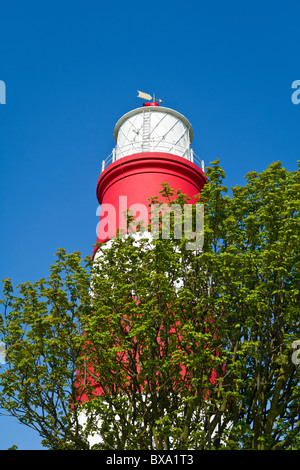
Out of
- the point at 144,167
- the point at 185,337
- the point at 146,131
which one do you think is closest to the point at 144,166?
the point at 144,167

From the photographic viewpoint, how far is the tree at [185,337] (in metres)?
11.2

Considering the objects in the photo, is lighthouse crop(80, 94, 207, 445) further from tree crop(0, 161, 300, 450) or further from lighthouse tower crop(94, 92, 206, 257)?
tree crop(0, 161, 300, 450)

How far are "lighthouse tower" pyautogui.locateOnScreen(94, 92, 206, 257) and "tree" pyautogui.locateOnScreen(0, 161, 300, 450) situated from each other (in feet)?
19.2

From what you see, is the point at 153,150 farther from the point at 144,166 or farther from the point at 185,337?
the point at 185,337

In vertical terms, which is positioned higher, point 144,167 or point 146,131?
point 146,131

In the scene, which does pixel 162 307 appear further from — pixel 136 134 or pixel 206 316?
pixel 136 134

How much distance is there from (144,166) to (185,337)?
10478 millimetres

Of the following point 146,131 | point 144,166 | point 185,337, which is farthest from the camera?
point 146,131

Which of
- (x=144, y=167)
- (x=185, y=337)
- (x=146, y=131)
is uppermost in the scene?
(x=146, y=131)

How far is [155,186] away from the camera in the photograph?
64.7 ft

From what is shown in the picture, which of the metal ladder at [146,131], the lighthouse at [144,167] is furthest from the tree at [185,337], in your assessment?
the metal ladder at [146,131]

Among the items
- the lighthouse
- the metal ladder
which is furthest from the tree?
the metal ladder

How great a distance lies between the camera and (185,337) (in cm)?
1121
